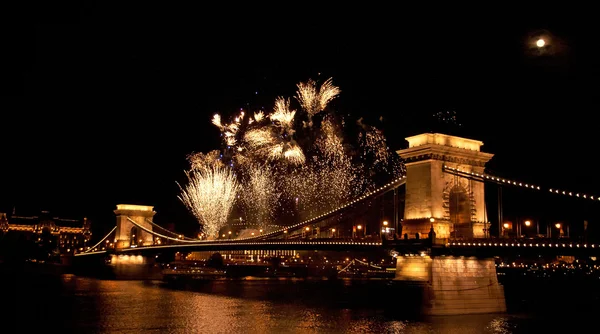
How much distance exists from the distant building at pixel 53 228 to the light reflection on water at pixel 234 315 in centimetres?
8538

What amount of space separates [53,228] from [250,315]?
117210 mm

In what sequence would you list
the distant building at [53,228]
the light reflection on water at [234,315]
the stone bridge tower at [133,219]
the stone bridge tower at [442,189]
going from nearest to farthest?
the light reflection on water at [234,315], the stone bridge tower at [442,189], the stone bridge tower at [133,219], the distant building at [53,228]

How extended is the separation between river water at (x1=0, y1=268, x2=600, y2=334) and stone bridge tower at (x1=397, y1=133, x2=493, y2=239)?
13.9 feet

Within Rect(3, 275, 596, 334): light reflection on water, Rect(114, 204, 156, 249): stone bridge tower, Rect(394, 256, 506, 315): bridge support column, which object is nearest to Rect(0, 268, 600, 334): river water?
Rect(3, 275, 596, 334): light reflection on water

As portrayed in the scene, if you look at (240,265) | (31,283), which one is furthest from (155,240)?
(31,283)

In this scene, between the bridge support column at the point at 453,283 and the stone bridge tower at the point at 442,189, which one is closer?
the bridge support column at the point at 453,283

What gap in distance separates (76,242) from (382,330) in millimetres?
132412

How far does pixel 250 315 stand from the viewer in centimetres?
3728

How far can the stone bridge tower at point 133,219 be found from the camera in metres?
87.1

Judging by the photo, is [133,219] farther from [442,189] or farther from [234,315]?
[442,189]

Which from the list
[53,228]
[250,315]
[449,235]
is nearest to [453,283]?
[449,235]

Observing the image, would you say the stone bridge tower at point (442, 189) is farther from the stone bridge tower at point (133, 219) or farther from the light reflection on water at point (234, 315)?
the stone bridge tower at point (133, 219)

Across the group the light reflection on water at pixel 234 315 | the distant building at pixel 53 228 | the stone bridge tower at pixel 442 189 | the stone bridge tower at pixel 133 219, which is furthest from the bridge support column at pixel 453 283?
the distant building at pixel 53 228

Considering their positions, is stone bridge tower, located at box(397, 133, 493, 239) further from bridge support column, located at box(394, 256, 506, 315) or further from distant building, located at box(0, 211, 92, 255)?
distant building, located at box(0, 211, 92, 255)
